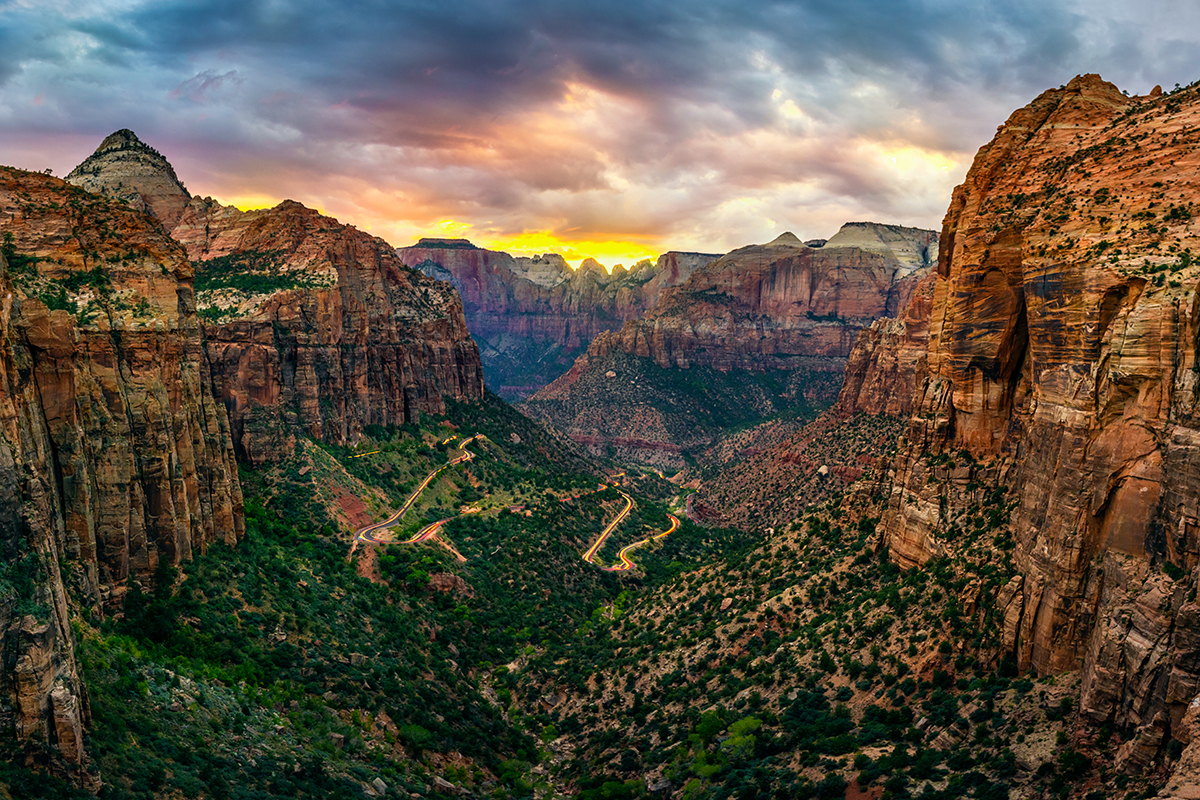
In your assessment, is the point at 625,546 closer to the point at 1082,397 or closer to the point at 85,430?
the point at 85,430

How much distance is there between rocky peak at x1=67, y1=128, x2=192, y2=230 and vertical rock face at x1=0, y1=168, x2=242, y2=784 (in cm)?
6067

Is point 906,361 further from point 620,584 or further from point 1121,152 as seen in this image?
point 1121,152

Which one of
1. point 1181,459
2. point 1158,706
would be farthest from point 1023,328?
point 1158,706

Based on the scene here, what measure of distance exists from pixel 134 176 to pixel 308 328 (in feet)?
135

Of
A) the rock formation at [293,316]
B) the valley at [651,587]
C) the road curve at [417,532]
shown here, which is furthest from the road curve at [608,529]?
the rock formation at [293,316]

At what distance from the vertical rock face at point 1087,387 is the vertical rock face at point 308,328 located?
222 ft

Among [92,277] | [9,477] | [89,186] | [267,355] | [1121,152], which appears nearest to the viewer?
[9,477]

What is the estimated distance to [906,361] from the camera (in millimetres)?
120938

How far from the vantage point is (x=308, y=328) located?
3819 inches

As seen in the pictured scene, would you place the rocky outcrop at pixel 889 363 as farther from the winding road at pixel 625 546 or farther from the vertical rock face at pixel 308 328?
the vertical rock face at pixel 308 328

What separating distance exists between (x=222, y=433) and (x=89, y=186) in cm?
6489

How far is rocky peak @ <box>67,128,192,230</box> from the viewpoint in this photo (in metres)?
108

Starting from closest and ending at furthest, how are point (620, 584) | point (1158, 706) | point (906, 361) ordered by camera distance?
point (1158, 706) → point (620, 584) → point (906, 361)

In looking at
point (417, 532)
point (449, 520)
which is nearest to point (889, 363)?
point (449, 520)
